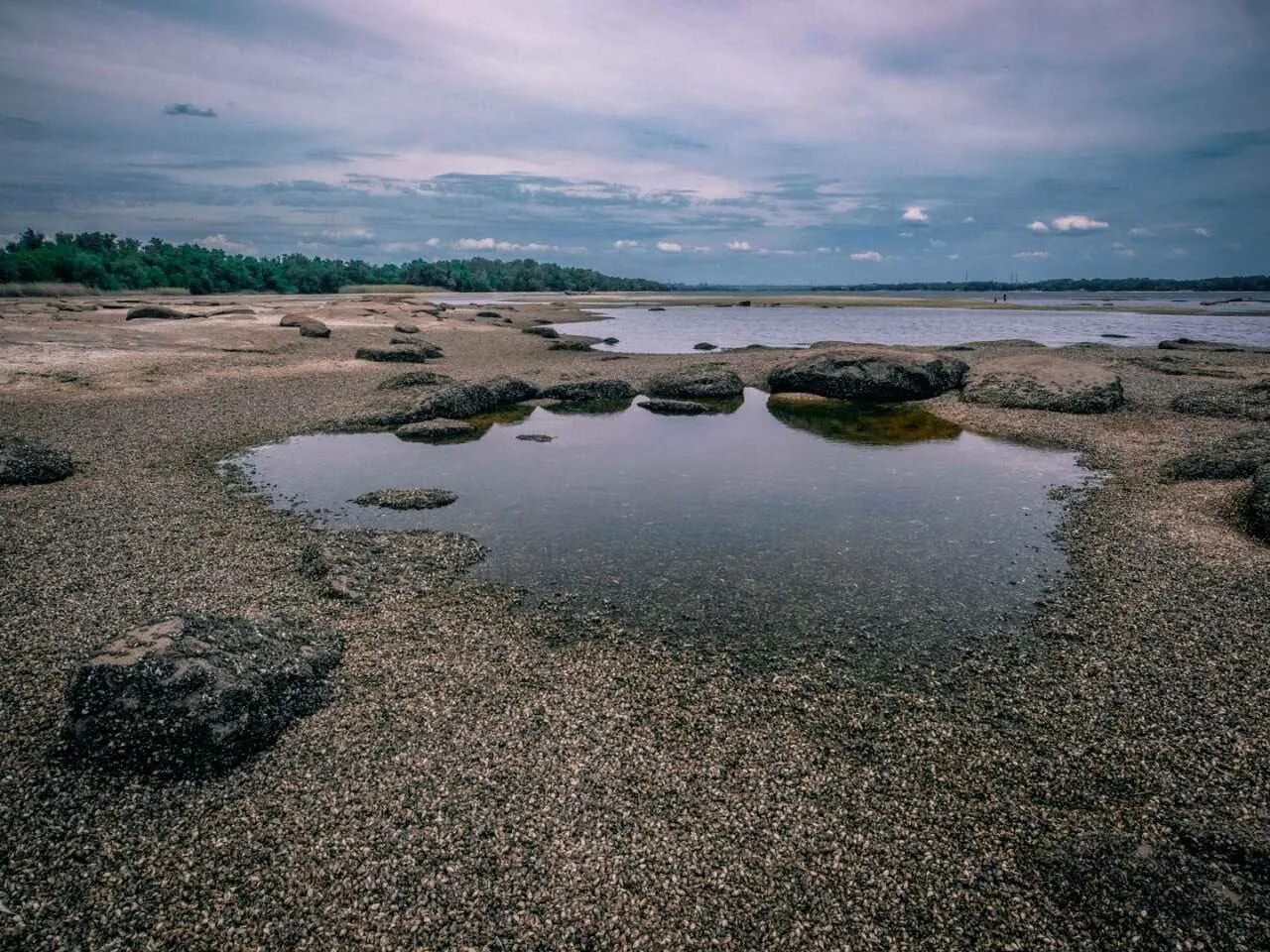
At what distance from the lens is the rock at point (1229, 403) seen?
24.1 meters

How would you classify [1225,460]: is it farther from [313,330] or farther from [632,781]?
[313,330]

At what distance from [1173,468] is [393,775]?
2041 cm

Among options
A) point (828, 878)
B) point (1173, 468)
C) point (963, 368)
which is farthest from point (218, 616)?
point (963, 368)

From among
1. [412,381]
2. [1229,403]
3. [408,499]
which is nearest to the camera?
[408,499]

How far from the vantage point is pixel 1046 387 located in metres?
27.1

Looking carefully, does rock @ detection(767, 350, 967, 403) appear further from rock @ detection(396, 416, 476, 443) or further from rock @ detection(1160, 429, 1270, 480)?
rock @ detection(396, 416, 476, 443)

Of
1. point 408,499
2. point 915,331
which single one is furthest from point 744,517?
point 915,331

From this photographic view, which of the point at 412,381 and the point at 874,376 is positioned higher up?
the point at 874,376

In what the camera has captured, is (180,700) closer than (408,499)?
Yes

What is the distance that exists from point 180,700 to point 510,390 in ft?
71.5

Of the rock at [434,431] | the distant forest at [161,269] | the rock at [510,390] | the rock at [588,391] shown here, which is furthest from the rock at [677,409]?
the distant forest at [161,269]

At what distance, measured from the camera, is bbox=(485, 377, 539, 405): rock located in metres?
27.6

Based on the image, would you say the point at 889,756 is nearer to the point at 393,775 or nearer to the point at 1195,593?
the point at 393,775

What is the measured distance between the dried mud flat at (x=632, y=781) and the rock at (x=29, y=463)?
328 centimetres
